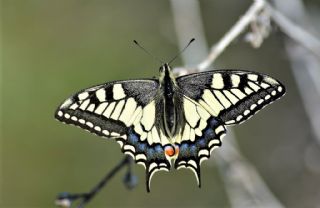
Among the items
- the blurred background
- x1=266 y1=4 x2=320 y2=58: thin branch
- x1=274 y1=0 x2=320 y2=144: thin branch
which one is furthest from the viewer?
the blurred background

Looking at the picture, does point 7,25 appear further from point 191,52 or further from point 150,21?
point 191,52

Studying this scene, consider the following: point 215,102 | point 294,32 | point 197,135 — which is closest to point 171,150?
point 197,135

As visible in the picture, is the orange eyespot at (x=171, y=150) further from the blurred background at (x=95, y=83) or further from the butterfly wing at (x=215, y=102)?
the blurred background at (x=95, y=83)

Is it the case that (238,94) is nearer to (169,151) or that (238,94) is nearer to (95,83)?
(169,151)

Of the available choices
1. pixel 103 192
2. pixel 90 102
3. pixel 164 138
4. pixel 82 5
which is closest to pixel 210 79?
pixel 164 138

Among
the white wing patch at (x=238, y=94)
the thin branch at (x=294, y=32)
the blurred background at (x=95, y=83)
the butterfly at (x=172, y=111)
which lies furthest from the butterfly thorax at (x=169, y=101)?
the blurred background at (x=95, y=83)

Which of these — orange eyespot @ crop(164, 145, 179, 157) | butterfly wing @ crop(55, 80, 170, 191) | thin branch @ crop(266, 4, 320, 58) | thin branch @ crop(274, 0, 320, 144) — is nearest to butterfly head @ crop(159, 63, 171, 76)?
butterfly wing @ crop(55, 80, 170, 191)

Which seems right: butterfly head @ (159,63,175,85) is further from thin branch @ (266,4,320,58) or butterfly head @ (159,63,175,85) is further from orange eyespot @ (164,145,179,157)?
thin branch @ (266,4,320,58)
